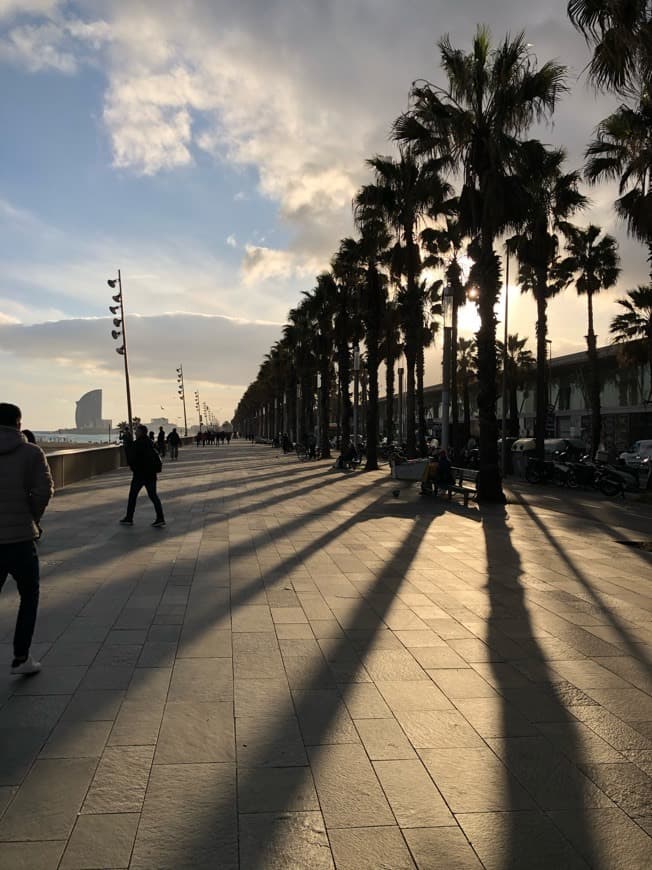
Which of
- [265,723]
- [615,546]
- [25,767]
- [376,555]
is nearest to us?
[25,767]

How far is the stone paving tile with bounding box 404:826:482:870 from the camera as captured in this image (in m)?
→ 2.68

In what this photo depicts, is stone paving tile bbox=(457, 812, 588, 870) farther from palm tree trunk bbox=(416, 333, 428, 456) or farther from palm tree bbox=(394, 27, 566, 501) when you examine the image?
palm tree trunk bbox=(416, 333, 428, 456)

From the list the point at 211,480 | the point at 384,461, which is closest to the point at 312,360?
the point at 384,461

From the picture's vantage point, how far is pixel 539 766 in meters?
3.52

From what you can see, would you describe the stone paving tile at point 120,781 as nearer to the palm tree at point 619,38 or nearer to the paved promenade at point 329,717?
the paved promenade at point 329,717

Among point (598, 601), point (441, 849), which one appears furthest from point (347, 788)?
point (598, 601)

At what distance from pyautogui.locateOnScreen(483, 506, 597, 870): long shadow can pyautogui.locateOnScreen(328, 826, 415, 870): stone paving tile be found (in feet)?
1.28

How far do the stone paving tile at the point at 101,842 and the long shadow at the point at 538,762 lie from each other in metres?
1.45

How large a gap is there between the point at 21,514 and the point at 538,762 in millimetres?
3434

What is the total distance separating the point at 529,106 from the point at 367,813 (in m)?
16.8

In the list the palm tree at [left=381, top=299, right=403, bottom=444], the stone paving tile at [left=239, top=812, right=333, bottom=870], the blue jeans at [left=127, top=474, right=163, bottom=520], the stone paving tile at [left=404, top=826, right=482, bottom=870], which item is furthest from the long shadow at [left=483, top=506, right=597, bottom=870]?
the palm tree at [left=381, top=299, right=403, bottom=444]

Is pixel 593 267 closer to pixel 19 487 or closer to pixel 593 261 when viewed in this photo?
pixel 593 261

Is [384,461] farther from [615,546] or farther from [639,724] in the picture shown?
[639,724]

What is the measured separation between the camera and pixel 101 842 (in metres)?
2.79
